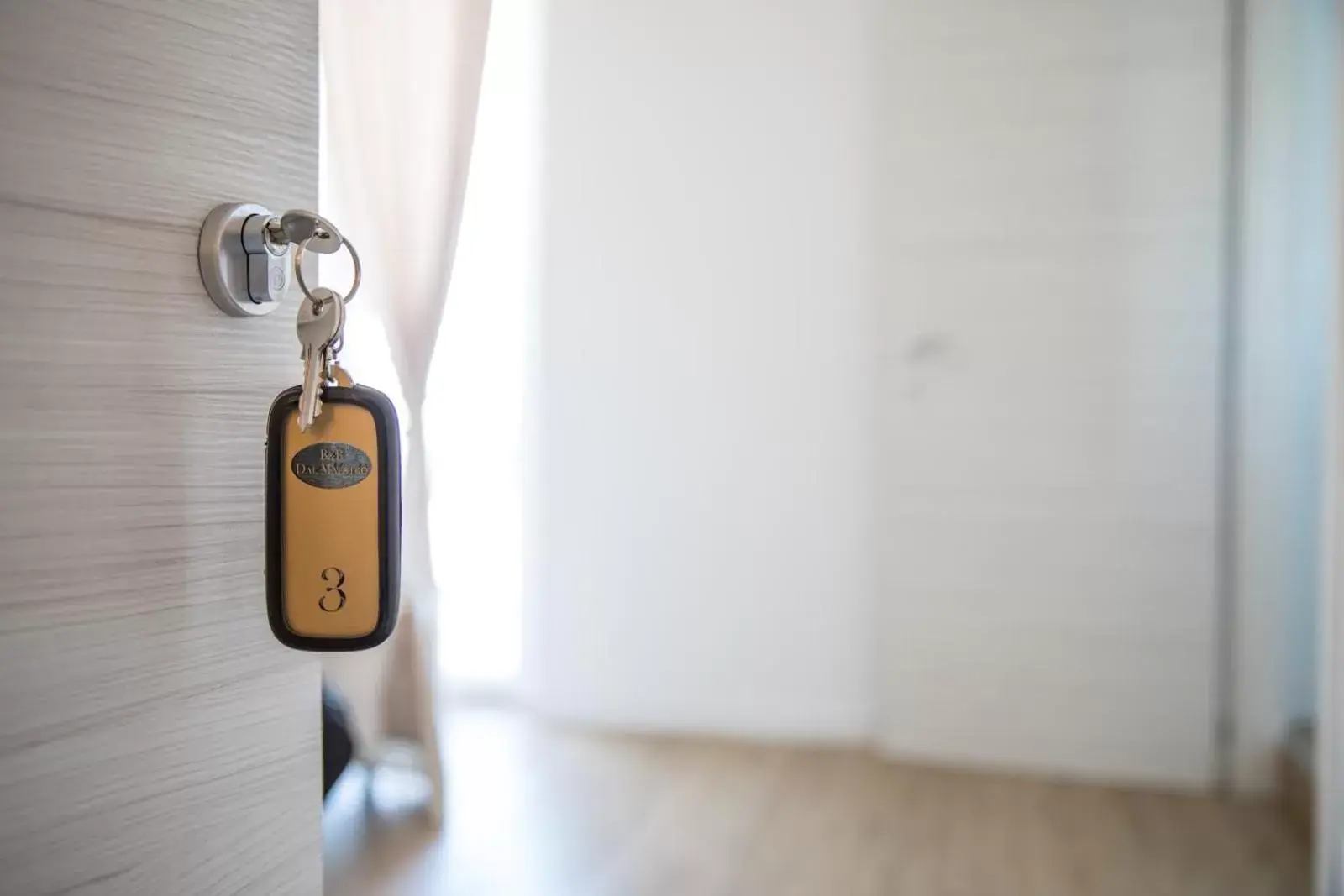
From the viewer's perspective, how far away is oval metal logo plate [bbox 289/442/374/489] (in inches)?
18.3

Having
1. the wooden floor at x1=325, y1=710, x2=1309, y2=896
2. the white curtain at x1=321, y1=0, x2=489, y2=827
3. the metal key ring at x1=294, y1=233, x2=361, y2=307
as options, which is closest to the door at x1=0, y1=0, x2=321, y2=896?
the metal key ring at x1=294, y1=233, x2=361, y2=307

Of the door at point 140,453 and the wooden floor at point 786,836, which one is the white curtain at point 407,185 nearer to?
the wooden floor at point 786,836

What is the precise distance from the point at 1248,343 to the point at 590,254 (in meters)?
1.75

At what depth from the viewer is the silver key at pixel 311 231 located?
1.53 ft

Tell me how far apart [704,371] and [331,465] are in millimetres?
2555

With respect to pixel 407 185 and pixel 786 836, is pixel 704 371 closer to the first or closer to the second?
pixel 407 185

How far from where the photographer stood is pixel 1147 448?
2.53 meters

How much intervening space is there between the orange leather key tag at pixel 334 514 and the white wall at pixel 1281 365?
8.10 ft

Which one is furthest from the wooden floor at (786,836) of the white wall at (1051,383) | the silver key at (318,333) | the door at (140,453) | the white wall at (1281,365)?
the silver key at (318,333)

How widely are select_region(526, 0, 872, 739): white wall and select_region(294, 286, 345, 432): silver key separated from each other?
8.24 ft

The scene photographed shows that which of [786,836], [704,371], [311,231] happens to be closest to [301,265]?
[311,231]

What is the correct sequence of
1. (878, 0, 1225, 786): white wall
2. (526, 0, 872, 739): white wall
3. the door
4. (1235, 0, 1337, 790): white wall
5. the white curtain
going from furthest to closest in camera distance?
(526, 0, 872, 739): white wall, (878, 0, 1225, 786): white wall, (1235, 0, 1337, 790): white wall, the white curtain, the door

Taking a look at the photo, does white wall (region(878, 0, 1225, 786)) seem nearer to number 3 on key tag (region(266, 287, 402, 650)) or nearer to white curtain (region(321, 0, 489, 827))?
white curtain (region(321, 0, 489, 827))

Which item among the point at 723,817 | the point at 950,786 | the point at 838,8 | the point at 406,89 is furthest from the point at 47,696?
the point at 838,8
